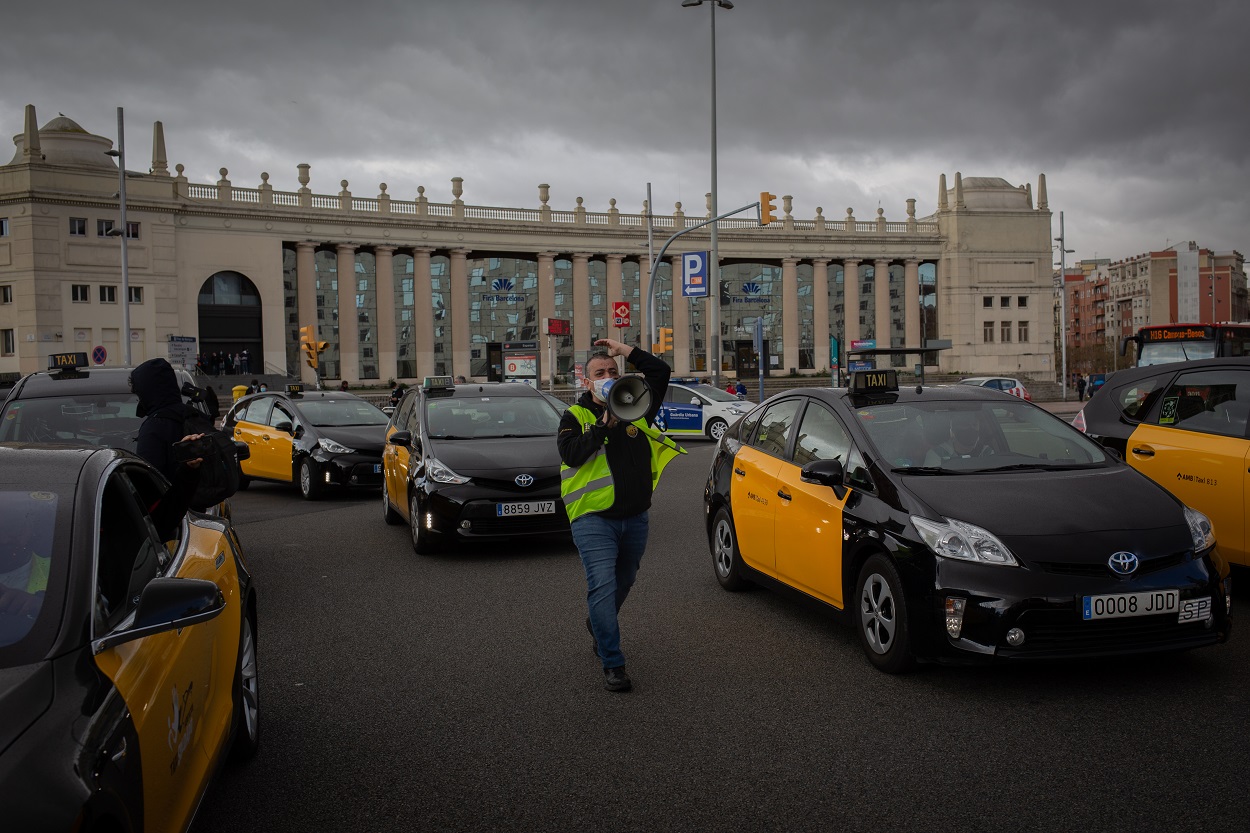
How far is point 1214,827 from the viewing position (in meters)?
3.58

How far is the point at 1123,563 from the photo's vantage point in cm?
509

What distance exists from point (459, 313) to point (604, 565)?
6680cm

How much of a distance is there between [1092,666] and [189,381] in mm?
7778

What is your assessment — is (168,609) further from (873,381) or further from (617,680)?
(873,381)

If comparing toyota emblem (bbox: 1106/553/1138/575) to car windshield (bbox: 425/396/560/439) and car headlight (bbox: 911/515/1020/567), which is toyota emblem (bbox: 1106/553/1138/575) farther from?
car windshield (bbox: 425/396/560/439)

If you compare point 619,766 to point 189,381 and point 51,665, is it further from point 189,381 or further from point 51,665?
point 189,381

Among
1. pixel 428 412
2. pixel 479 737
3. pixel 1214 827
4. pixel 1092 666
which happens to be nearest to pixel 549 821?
Answer: pixel 479 737

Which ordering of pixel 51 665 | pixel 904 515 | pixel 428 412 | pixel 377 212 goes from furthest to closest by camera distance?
pixel 377 212, pixel 428 412, pixel 904 515, pixel 51 665

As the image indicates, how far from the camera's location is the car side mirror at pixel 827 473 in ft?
19.8

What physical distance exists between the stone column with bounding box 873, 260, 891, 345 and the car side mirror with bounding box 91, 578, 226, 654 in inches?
3219

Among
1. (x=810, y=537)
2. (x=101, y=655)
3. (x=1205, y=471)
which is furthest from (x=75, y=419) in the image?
(x=1205, y=471)

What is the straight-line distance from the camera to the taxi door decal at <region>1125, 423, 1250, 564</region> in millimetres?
6824

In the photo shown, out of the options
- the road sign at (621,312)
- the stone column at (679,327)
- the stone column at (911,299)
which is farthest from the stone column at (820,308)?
the road sign at (621,312)

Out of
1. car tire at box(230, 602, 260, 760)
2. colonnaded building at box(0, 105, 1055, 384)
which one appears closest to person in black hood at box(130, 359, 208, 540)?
car tire at box(230, 602, 260, 760)
